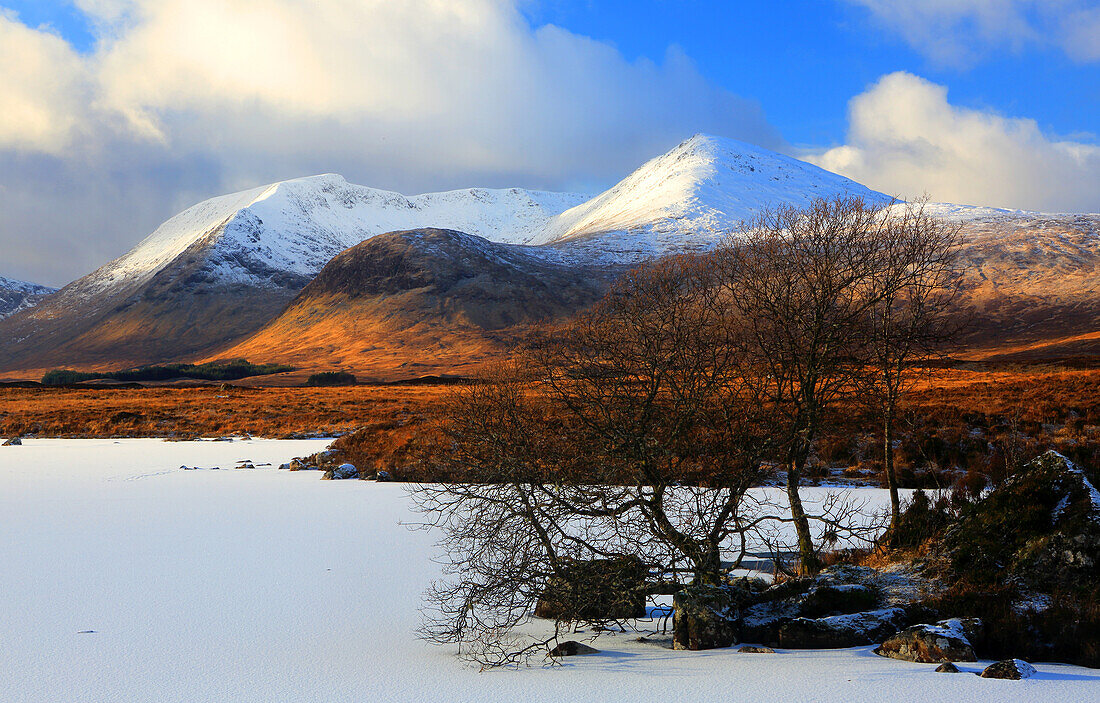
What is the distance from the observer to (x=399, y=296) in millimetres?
145500

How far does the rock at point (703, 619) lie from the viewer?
626cm

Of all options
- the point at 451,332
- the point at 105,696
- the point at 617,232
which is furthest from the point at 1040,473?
the point at 617,232

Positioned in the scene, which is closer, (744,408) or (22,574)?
(744,408)

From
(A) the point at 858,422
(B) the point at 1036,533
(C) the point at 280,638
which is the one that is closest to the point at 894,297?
(A) the point at 858,422

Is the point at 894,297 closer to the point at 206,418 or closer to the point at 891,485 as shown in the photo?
the point at 891,485

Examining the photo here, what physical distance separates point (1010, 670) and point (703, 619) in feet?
7.06

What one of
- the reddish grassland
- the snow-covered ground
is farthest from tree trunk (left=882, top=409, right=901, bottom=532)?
the snow-covered ground

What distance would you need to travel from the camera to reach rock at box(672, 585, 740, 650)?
6262 mm

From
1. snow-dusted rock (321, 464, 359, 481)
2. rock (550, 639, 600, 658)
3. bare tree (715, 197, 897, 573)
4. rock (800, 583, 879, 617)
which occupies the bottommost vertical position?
rock (550, 639, 600, 658)

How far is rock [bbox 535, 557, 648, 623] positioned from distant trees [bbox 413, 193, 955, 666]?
32 millimetres

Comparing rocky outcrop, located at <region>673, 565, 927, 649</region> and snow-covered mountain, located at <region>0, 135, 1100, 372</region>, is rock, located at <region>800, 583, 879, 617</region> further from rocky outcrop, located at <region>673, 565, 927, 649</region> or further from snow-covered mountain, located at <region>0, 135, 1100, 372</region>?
snow-covered mountain, located at <region>0, 135, 1100, 372</region>

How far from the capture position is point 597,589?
6.45 meters

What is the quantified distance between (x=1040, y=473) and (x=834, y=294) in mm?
2560

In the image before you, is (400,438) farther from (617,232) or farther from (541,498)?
(617,232)
